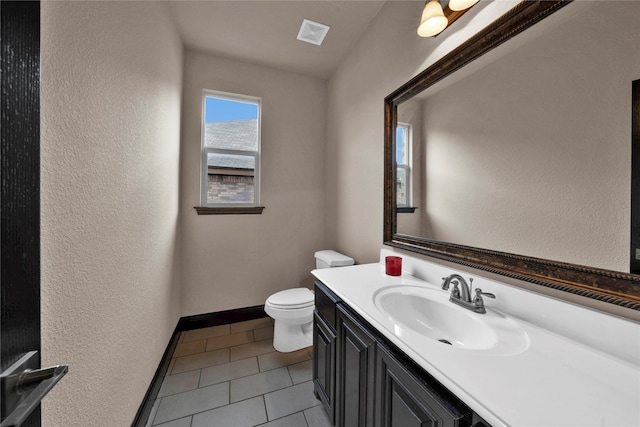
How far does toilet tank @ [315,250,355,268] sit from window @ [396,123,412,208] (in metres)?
0.76

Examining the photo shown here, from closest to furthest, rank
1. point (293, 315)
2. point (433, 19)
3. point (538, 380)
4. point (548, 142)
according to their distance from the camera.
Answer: point (538, 380) → point (548, 142) → point (433, 19) → point (293, 315)

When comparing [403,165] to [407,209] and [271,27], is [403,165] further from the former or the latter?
[271,27]

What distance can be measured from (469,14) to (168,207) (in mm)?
2150

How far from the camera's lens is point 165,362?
5.81 ft

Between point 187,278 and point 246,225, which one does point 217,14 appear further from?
point 187,278

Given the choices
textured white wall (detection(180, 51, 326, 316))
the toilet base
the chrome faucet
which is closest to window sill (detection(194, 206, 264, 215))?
textured white wall (detection(180, 51, 326, 316))

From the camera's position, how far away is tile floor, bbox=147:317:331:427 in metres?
1.39

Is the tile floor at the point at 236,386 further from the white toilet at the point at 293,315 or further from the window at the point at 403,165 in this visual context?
the window at the point at 403,165

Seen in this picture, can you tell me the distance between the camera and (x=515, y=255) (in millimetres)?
949

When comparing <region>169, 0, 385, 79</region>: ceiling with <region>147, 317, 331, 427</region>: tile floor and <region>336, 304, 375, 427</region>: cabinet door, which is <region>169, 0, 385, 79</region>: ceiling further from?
<region>147, 317, 331, 427</region>: tile floor

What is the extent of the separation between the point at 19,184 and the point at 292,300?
5.68 feet

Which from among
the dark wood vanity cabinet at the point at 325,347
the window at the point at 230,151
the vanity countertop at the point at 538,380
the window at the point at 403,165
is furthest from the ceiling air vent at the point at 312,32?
the vanity countertop at the point at 538,380

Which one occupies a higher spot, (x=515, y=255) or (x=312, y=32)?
(x=312, y=32)

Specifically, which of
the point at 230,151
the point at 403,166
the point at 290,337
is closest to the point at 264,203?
the point at 230,151
